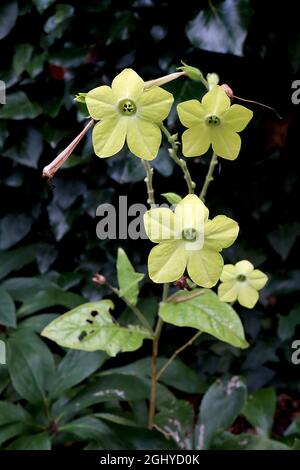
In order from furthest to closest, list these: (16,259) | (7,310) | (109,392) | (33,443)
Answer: (16,259), (7,310), (109,392), (33,443)

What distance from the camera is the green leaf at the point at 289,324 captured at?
5.48 ft

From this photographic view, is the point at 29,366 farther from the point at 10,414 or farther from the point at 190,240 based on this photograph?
the point at 190,240

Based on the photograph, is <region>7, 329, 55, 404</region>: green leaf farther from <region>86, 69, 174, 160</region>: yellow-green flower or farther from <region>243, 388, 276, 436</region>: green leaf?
<region>86, 69, 174, 160</region>: yellow-green flower

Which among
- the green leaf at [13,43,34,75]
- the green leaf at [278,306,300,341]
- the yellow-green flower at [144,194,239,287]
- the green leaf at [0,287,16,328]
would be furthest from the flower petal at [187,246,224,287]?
the green leaf at [13,43,34,75]

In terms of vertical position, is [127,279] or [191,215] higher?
[191,215]

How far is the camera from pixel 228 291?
3.50 feet

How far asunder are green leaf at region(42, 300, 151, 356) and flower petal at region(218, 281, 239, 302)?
176 millimetres

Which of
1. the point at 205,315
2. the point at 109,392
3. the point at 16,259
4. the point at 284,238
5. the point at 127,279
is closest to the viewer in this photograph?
the point at 205,315

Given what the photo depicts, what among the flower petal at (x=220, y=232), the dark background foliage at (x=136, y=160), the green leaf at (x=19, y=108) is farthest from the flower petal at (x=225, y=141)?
the green leaf at (x=19, y=108)

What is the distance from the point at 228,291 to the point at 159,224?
0.38m

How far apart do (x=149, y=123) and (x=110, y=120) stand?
5 cm

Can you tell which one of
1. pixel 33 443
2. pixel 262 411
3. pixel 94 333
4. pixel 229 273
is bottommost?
pixel 262 411

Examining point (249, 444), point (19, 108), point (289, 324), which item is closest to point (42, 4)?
point (19, 108)
